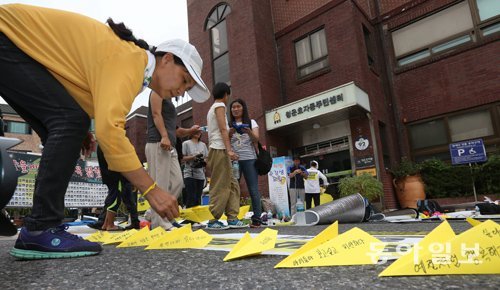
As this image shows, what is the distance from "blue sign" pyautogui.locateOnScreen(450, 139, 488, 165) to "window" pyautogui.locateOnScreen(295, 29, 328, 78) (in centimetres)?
425

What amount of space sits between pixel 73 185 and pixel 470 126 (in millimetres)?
9579

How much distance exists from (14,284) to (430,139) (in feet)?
31.9

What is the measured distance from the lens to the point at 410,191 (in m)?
8.30

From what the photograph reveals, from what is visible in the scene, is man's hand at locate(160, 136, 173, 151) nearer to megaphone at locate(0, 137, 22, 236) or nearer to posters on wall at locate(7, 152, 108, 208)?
megaphone at locate(0, 137, 22, 236)

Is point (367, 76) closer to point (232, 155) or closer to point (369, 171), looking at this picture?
point (369, 171)

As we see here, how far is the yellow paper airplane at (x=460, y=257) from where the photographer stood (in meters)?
0.87

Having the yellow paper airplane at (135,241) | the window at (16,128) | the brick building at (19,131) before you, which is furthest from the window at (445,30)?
the window at (16,128)

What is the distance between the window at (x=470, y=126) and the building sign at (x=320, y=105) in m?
2.31

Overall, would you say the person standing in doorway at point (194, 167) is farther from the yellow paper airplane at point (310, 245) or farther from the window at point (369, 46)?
the window at point (369, 46)

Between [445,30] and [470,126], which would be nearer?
[470,126]

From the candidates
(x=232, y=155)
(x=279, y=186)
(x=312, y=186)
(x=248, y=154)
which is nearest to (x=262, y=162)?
(x=248, y=154)

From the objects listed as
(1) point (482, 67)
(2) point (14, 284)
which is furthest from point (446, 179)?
(2) point (14, 284)

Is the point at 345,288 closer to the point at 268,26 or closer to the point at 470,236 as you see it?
the point at 470,236

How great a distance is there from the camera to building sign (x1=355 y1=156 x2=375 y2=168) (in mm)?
8531
